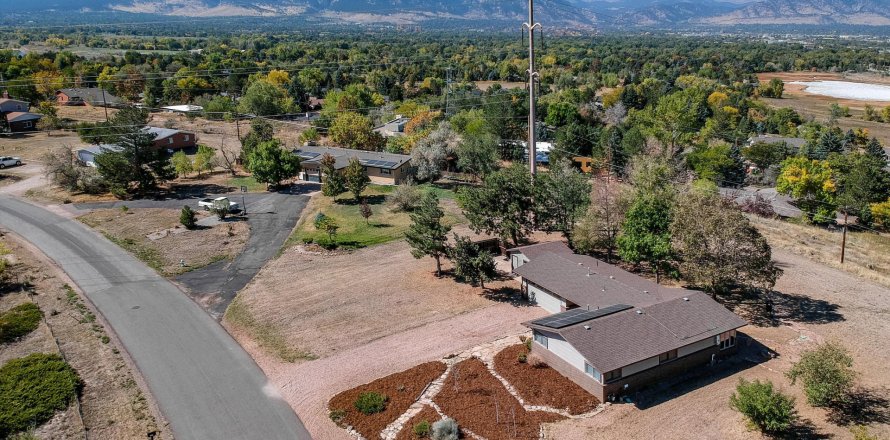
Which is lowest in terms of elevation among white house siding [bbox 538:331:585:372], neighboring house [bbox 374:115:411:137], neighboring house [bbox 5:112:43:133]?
white house siding [bbox 538:331:585:372]

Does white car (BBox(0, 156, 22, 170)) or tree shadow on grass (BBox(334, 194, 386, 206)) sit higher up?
white car (BBox(0, 156, 22, 170))

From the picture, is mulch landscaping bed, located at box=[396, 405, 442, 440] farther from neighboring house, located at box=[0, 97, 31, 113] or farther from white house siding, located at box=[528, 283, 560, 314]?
neighboring house, located at box=[0, 97, 31, 113]

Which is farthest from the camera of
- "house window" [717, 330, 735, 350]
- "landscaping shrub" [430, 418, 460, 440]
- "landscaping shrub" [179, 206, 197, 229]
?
"landscaping shrub" [179, 206, 197, 229]

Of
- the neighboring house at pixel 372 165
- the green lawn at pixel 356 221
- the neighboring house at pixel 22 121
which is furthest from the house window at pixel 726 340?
the neighboring house at pixel 22 121

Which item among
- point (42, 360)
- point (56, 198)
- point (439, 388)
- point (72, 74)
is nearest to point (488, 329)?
point (439, 388)

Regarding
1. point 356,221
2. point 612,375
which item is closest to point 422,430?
point 612,375

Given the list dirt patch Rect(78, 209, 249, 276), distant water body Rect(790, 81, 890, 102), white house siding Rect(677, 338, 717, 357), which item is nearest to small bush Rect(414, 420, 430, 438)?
white house siding Rect(677, 338, 717, 357)

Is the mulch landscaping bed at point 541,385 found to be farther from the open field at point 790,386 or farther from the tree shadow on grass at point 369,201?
the tree shadow on grass at point 369,201
